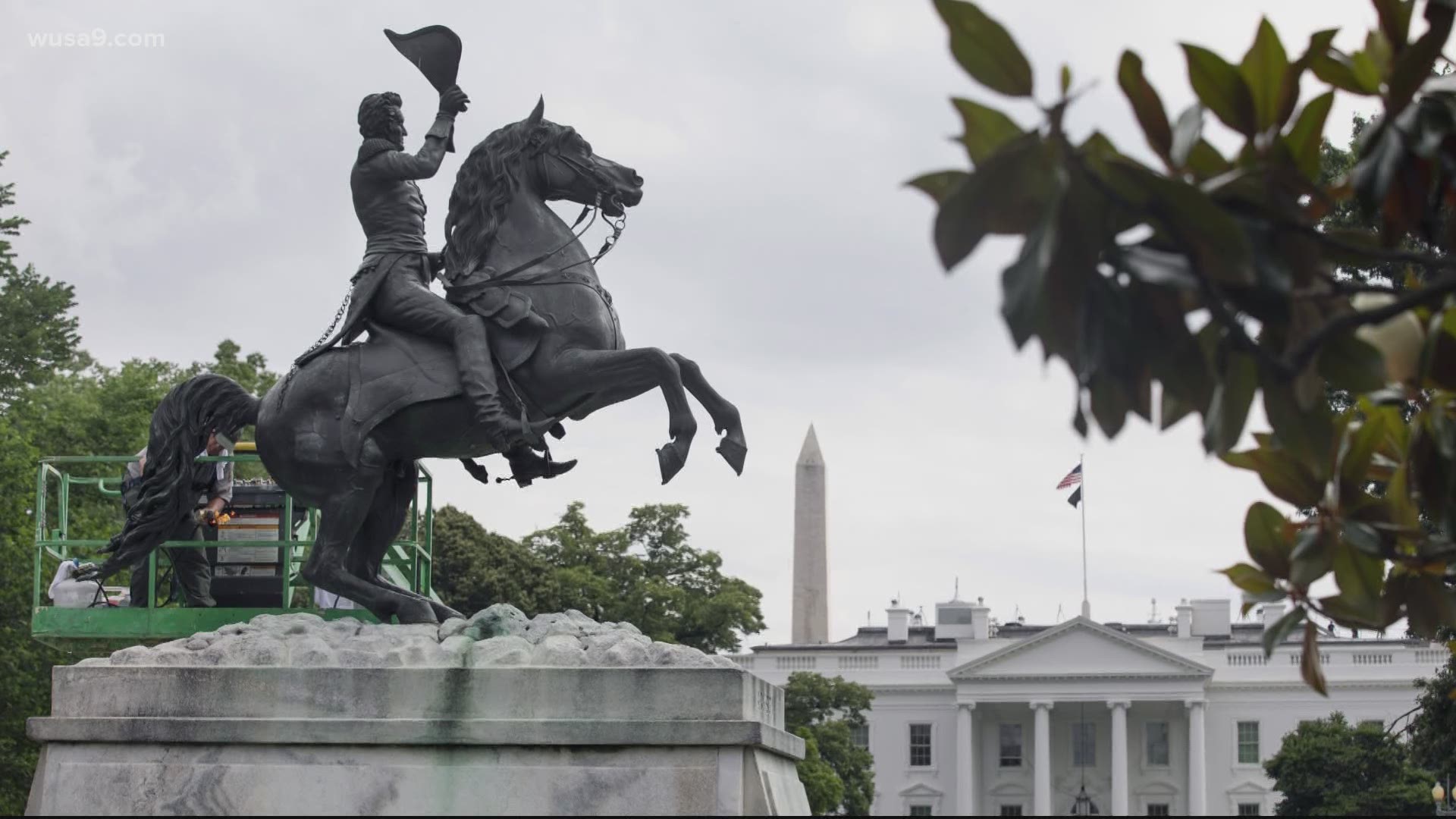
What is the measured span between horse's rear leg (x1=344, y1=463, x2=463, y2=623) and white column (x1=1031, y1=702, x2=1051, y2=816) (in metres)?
67.5

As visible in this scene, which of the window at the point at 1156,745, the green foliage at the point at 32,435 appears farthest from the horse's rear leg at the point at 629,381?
the window at the point at 1156,745

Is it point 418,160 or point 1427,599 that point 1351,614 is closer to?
point 1427,599

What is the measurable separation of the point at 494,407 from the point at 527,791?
5.58ft

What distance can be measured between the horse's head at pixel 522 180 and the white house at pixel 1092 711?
62.5 meters

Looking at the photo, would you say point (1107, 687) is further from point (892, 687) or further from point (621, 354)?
point (621, 354)

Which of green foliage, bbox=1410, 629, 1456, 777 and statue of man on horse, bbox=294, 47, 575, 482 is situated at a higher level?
statue of man on horse, bbox=294, 47, 575, 482

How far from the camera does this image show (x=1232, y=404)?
9.05ft

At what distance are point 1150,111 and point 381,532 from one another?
6.89m

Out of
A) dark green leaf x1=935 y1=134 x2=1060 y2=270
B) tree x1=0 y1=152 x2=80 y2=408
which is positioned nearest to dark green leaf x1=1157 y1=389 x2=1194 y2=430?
dark green leaf x1=935 y1=134 x2=1060 y2=270

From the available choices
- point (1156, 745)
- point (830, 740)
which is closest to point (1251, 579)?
point (830, 740)

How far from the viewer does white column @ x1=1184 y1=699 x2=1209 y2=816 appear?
2864 inches

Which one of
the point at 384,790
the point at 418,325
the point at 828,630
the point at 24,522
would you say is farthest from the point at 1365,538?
the point at 828,630

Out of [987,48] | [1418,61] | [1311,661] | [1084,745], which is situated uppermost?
[1418,61]

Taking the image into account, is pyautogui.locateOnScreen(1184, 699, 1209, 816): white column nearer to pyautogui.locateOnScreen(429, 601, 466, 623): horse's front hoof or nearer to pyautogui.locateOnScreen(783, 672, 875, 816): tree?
pyautogui.locateOnScreen(783, 672, 875, 816): tree
